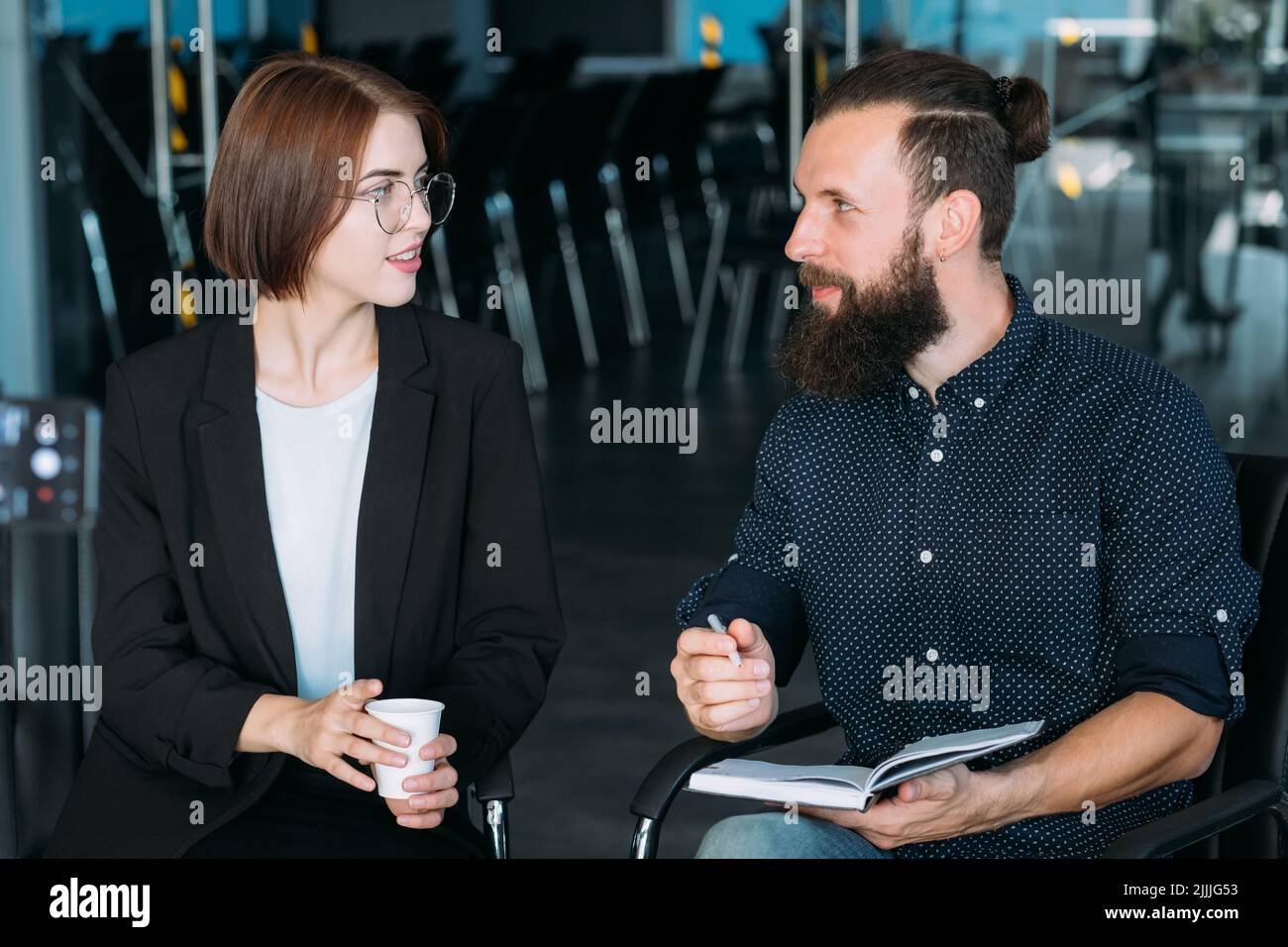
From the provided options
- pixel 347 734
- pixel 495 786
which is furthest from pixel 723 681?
pixel 347 734

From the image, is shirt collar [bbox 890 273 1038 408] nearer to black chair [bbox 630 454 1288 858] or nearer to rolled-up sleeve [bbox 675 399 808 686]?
rolled-up sleeve [bbox 675 399 808 686]

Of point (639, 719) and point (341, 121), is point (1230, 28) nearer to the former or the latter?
point (639, 719)

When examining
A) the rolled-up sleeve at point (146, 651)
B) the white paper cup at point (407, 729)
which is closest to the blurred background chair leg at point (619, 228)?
the rolled-up sleeve at point (146, 651)

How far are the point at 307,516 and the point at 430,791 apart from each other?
1.38 ft

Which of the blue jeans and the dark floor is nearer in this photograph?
the blue jeans

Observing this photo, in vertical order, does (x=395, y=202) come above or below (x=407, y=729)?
above

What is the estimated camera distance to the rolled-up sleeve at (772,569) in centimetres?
195

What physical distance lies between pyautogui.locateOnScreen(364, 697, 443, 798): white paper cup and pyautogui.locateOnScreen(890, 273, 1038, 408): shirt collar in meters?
0.68

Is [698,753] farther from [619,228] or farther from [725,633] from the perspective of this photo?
[619,228]

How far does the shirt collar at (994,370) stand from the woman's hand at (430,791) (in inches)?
26.6

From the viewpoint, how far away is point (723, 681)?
1744mm

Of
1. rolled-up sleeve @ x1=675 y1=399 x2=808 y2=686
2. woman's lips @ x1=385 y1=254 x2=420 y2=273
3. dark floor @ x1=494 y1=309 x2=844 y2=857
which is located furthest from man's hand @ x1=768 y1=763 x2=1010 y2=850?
dark floor @ x1=494 y1=309 x2=844 y2=857

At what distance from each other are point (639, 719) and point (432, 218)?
5.84 ft

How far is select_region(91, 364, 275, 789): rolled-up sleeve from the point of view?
70.7 inches
